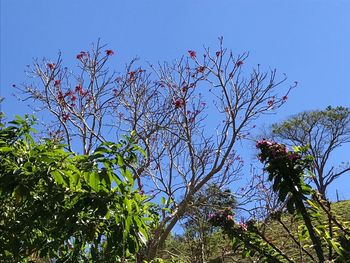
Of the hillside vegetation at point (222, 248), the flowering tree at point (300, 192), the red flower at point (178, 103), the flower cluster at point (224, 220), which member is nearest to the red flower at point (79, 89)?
the red flower at point (178, 103)

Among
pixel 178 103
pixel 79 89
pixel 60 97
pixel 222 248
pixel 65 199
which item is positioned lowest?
pixel 65 199

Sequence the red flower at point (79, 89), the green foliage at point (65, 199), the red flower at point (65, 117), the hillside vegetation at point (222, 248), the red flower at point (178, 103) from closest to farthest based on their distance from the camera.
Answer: the green foliage at point (65, 199)
the hillside vegetation at point (222, 248)
the red flower at point (178, 103)
the red flower at point (65, 117)
the red flower at point (79, 89)

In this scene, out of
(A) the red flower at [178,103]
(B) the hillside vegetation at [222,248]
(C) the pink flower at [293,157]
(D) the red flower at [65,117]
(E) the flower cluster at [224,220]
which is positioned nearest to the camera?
(C) the pink flower at [293,157]

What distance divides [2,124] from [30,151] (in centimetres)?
42

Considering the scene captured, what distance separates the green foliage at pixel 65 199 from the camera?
2.35 m

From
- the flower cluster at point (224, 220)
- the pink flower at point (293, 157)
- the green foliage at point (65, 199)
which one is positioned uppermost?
the pink flower at point (293, 157)

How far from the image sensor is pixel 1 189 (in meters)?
2.36

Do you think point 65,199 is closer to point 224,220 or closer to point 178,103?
point 224,220

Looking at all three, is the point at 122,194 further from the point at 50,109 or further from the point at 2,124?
the point at 50,109

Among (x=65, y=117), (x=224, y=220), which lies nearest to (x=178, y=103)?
(x=65, y=117)

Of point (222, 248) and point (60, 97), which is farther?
point (60, 97)

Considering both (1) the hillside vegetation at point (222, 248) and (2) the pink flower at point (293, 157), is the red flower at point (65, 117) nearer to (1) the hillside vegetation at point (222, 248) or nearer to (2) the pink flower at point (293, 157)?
(1) the hillside vegetation at point (222, 248)

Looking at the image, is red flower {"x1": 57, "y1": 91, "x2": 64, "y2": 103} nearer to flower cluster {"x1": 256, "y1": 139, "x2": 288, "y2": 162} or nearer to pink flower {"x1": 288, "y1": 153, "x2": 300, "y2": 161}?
flower cluster {"x1": 256, "y1": 139, "x2": 288, "y2": 162}

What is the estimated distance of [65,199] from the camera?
246 cm
